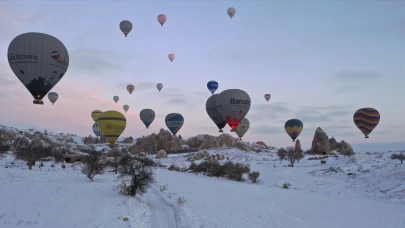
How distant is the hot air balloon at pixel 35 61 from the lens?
34906mm

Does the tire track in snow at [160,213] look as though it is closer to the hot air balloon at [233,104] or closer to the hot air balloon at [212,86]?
the hot air balloon at [233,104]

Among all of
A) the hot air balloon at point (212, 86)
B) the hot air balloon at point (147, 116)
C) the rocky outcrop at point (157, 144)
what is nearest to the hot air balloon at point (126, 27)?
the hot air balloon at point (212, 86)

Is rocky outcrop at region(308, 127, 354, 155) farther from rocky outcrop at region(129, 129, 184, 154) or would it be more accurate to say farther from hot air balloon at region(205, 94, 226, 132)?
rocky outcrop at region(129, 129, 184, 154)

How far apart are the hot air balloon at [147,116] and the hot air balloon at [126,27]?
3506cm

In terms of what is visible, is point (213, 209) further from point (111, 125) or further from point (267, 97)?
point (267, 97)

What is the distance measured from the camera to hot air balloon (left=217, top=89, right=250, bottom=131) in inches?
2014

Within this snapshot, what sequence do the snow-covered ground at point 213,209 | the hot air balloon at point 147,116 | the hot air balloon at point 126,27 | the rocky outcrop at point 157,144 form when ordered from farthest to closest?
the rocky outcrop at point 157,144 < the hot air balloon at point 147,116 < the hot air balloon at point 126,27 < the snow-covered ground at point 213,209

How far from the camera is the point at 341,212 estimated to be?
22672mm

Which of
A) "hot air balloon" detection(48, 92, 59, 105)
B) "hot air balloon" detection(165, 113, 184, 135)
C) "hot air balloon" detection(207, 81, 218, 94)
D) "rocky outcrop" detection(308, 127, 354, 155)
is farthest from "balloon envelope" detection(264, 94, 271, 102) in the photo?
"hot air balloon" detection(48, 92, 59, 105)

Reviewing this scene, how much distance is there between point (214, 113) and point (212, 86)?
7322mm

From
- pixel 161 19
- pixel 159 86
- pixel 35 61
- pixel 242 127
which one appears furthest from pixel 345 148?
pixel 35 61

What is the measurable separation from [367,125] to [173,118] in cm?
4681

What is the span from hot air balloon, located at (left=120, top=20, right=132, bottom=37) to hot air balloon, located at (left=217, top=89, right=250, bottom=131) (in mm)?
22007

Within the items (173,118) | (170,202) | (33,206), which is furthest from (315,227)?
(173,118)
